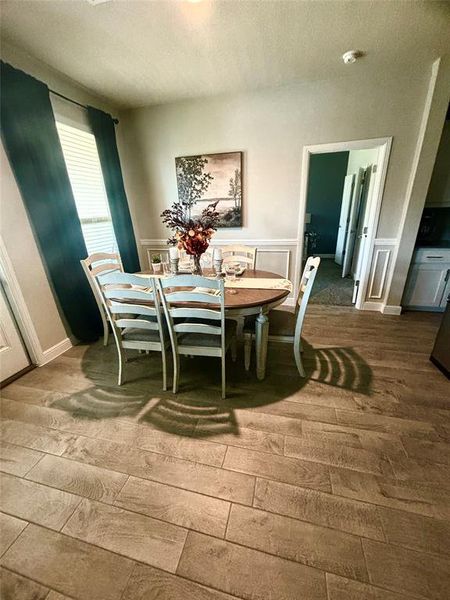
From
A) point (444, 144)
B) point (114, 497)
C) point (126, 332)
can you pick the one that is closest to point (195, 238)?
point (126, 332)

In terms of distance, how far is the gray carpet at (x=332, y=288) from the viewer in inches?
141

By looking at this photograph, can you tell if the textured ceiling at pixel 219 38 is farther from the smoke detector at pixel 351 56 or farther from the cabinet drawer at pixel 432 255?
the cabinet drawer at pixel 432 255

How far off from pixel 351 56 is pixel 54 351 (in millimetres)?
3959

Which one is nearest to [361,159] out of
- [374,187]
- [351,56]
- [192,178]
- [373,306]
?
[374,187]

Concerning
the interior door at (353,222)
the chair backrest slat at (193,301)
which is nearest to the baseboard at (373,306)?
the interior door at (353,222)

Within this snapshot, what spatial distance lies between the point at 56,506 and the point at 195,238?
6.12 feet

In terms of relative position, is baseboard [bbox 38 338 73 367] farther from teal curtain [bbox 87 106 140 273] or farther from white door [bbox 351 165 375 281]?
white door [bbox 351 165 375 281]

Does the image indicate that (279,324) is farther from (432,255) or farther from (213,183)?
(432,255)

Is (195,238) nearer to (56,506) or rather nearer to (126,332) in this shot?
(126,332)

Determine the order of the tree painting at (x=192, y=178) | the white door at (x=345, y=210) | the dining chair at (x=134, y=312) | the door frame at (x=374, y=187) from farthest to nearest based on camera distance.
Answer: the white door at (x=345, y=210) → the tree painting at (x=192, y=178) → the door frame at (x=374, y=187) → the dining chair at (x=134, y=312)

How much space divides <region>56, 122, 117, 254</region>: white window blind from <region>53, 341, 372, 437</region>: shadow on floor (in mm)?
1492

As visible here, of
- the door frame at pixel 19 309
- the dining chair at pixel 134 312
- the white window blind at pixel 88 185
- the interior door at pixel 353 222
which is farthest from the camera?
the interior door at pixel 353 222

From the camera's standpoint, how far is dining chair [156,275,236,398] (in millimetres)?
1500

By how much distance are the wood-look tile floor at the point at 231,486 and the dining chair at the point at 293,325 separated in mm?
271
